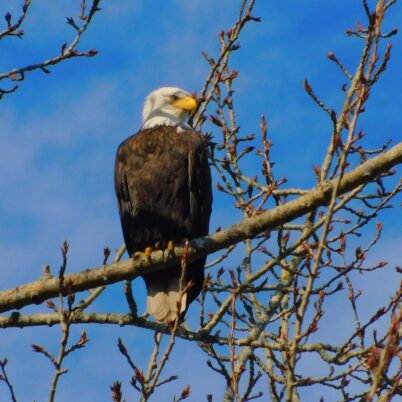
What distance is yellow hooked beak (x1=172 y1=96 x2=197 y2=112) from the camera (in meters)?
7.11

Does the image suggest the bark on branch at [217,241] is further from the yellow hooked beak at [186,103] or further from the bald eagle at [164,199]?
the yellow hooked beak at [186,103]

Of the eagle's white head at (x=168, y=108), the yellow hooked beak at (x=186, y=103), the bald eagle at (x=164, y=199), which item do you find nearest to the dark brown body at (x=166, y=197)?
the bald eagle at (x=164, y=199)

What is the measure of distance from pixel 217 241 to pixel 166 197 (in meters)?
1.46

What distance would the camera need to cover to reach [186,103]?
23.5 feet

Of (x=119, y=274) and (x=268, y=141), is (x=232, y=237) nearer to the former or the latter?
(x=119, y=274)

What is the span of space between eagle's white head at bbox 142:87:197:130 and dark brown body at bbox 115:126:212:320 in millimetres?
420

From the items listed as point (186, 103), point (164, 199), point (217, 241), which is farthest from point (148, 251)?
point (186, 103)

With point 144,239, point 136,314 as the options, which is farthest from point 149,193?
point 136,314

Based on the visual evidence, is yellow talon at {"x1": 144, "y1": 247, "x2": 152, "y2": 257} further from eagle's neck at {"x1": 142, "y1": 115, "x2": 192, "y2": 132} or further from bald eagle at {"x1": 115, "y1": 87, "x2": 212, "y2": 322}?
eagle's neck at {"x1": 142, "y1": 115, "x2": 192, "y2": 132}

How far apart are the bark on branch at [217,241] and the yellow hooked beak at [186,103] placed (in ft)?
7.39

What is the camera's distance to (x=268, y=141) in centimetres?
651

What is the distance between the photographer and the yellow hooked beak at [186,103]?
711 cm

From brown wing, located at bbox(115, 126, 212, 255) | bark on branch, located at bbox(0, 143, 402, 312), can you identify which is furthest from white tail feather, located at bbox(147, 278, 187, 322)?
bark on branch, located at bbox(0, 143, 402, 312)

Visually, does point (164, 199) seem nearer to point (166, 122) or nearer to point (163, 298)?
point (163, 298)
